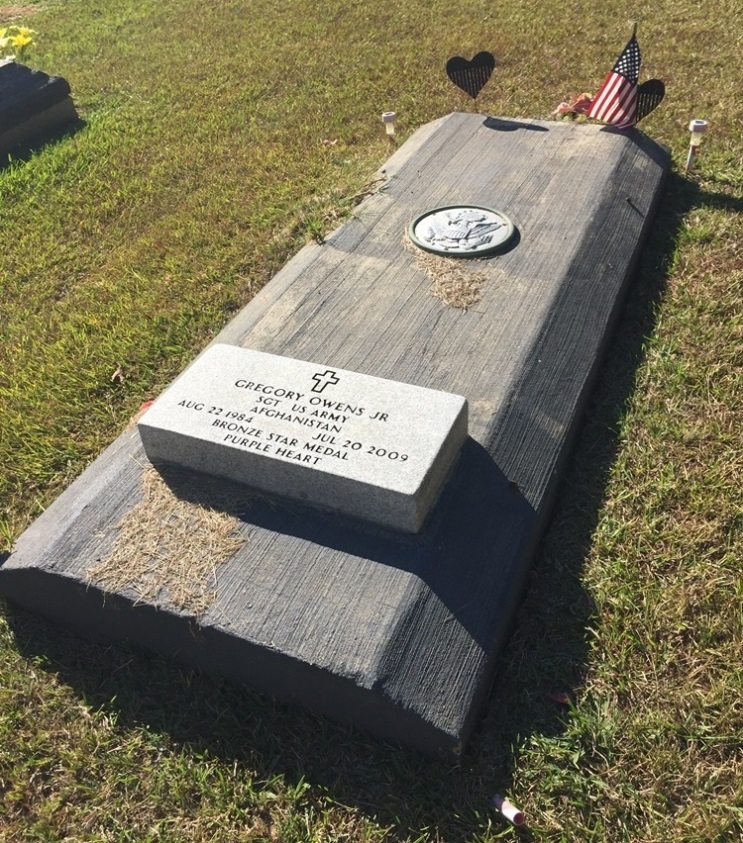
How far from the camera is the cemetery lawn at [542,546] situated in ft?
10.3

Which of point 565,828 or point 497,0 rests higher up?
point 497,0

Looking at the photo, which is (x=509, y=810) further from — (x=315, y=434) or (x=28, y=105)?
(x=28, y=105)

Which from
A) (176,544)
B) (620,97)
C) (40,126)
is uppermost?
(620,97)

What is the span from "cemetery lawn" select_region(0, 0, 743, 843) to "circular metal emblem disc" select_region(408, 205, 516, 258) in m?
1.03

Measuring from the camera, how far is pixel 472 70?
7469mm

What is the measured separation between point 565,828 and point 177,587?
6.45 feet

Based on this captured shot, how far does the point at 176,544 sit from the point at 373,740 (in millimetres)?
1320

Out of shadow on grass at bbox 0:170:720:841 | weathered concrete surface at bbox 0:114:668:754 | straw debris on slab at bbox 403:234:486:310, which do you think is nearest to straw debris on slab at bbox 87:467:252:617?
weathered concrete surface at bbox 0:114:668:754

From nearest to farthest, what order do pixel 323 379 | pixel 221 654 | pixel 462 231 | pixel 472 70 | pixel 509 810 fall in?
pixel 509 810, pixel 221 654, pixel 323 379, pixel 462 231, pixel 472 70

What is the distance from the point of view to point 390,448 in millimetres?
3574

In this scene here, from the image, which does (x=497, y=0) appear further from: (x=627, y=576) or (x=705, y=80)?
(x=627, y=576)

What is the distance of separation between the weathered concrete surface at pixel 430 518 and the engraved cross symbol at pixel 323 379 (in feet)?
2.14

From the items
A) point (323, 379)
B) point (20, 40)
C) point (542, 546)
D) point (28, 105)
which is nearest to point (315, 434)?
point (323, 379)

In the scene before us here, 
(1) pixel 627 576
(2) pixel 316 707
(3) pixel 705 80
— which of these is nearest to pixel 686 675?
(1) pixel 627 576
